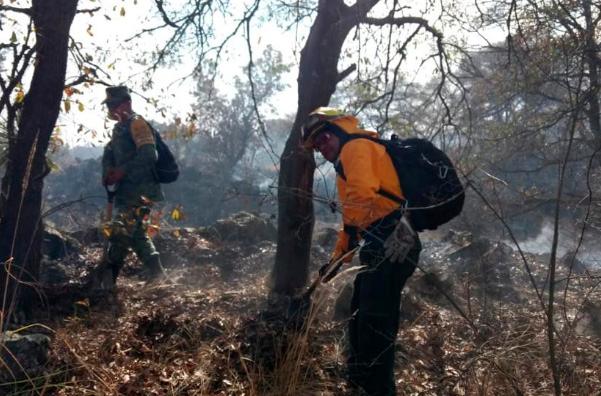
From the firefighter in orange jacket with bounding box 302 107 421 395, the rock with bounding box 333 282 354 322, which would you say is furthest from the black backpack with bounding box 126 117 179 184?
the firefighter in orange jacket with bounding box 302 107 421 395

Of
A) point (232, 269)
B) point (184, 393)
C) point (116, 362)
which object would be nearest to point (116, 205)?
point (232, 269)

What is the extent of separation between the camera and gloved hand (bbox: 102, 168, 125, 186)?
505cm

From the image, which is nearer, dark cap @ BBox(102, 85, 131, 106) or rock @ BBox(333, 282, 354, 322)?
rock @ BBox(333, 282, 354, 322)

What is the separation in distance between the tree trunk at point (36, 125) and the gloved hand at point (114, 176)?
1299mm

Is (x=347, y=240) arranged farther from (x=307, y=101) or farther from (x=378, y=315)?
(x=307, y=101)

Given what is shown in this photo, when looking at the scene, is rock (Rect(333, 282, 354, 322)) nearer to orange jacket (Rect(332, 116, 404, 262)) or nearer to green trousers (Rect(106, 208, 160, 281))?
orange jacket (Rect(332, 116, 404, 262))

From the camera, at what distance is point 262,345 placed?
10.9 feet

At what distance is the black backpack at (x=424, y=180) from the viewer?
3.09 meters

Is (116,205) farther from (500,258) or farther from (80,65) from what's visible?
(500,258)

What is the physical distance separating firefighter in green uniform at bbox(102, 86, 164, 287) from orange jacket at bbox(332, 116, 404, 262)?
2.34 metres

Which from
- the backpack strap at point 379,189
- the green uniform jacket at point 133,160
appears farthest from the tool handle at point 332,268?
the green uniform jacket at point 133,160

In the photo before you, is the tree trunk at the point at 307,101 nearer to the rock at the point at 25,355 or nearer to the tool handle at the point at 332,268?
the tool handle at the point at 332,268

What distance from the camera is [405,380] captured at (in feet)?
11.4

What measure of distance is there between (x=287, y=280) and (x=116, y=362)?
2377mm
